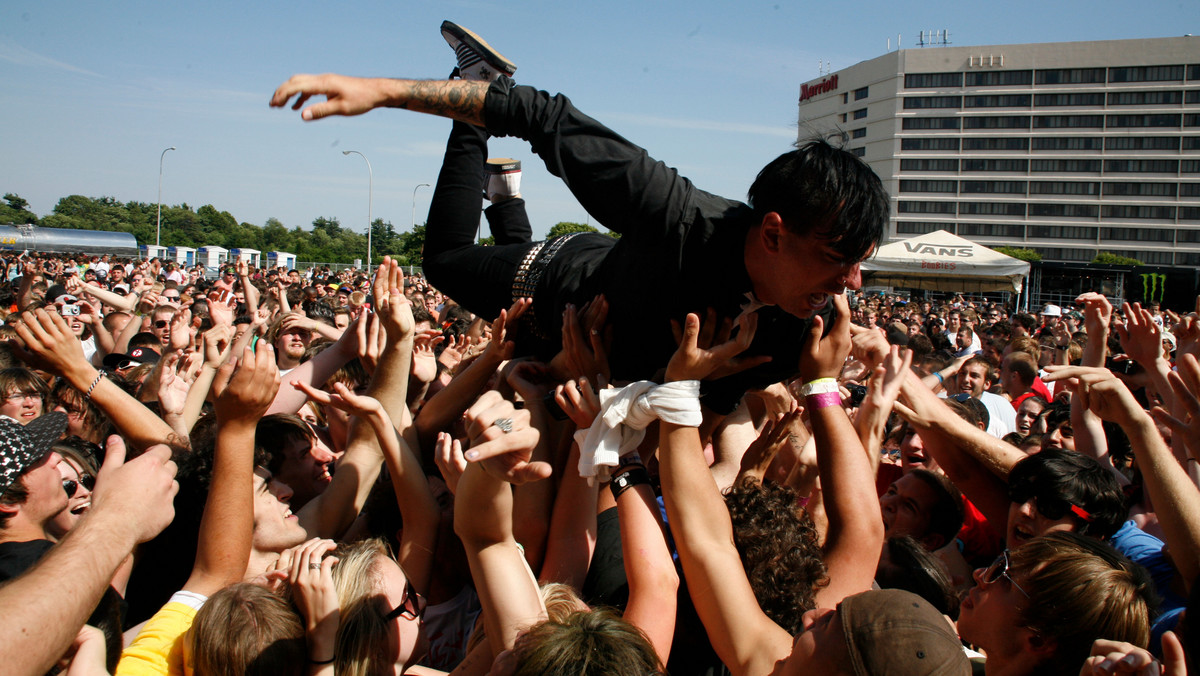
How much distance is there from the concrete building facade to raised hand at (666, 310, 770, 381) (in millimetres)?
75959

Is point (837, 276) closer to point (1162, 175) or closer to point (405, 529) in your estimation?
point (405, 529)

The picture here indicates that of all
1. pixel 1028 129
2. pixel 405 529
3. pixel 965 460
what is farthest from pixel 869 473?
pixel 1028 129

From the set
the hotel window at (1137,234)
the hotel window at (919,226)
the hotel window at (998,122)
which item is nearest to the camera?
the hotel window at (1137,234)

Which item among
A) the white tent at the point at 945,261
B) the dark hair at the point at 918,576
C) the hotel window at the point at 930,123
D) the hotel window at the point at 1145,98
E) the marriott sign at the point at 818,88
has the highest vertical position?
the marriott sign at the point at 818,88

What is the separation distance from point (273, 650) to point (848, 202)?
198 cm

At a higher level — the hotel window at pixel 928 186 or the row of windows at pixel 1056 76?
the row of windows at pixel 1056 76

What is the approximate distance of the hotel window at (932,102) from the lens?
8256 cm

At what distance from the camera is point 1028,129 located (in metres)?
80.4

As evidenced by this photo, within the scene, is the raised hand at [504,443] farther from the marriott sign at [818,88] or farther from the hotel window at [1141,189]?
the marriott sign at [818,88]

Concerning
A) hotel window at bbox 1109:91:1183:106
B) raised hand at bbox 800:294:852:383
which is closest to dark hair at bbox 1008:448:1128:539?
raised hand at bbox 800:294:852:383

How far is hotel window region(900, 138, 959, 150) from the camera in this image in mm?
83250

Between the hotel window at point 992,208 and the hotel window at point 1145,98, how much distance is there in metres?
12.1

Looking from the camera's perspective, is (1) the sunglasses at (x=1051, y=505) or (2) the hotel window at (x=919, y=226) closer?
(1) the sunglasses at (x=1051, y=505)

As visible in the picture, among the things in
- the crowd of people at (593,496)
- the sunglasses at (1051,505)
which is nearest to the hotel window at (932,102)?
the crowd of people at (593,496)
